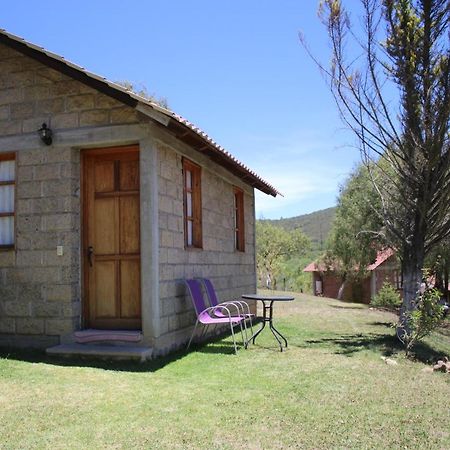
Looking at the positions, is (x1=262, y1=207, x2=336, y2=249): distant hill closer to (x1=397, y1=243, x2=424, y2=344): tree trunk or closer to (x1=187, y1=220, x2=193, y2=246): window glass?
(x1=397, y1=243, x2=424, y2=344): tree trunk

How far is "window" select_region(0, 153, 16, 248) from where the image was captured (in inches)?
303

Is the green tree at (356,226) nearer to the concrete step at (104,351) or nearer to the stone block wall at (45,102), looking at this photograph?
the stone block wall at (45,102)

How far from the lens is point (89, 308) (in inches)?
296

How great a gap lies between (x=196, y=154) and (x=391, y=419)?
5500 mm

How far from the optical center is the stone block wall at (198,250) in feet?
23.9

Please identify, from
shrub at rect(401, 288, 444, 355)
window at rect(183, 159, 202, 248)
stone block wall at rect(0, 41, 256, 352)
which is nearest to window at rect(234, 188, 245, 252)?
window at rect(183, 159, 202, 248)

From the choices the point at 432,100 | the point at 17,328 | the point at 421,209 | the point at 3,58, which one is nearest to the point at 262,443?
the point at 17,328

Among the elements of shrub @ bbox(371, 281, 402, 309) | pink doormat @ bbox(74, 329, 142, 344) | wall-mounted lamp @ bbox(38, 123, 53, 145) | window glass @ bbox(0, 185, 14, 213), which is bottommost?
shrub @ bbox(371, 281, 402, 309)

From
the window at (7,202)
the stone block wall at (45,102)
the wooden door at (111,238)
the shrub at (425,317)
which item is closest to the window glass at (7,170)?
the window at (7,202)

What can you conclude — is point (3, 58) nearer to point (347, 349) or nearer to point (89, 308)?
point (89, 308)

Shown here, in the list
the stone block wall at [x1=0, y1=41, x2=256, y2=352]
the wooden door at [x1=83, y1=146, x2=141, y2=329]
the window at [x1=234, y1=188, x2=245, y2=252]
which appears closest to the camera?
the stone block wall at [x1=0, y1=41, x2=256, y2=352]

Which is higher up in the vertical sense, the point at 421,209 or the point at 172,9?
A: the point at 172,9

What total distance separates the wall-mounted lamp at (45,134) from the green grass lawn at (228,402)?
3.01 metres

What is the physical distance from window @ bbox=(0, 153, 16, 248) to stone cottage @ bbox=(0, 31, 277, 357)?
16 millimetres
